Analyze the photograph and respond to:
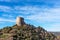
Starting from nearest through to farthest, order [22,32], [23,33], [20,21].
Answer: [23,33] → [22,32] → [20,21]

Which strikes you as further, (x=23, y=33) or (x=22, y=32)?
(x=22, y=32)

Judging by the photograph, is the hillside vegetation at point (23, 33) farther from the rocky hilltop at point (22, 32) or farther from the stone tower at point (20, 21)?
the stone tower at point (20, 21)

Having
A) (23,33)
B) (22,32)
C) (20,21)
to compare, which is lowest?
(23,33)

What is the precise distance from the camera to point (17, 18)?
6862 cm

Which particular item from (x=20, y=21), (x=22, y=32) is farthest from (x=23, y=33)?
(x=20, y=21)

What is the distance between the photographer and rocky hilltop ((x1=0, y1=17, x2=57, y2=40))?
198ft

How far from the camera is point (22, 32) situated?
2576 inches

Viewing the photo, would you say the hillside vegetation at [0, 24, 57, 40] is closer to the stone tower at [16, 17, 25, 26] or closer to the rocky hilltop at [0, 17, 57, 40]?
the rocky hilltop at [0, 17, 57, 40]


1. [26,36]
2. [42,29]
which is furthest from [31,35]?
[42,29]

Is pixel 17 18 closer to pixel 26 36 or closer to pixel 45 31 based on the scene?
pixel 26 36

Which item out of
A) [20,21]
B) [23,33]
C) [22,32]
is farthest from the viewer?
[20,21]

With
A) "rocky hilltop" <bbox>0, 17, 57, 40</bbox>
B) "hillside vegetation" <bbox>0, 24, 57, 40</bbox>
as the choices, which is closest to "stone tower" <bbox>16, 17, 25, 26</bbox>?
"rocky hilltop" <bbox>0, 17, 57, 40</bbox>

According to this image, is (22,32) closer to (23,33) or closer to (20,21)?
(23,33)

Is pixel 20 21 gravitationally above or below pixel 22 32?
above
